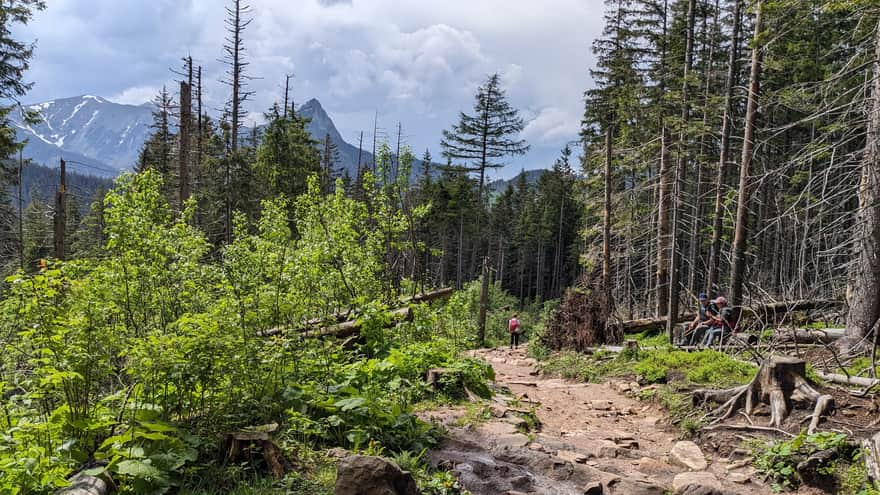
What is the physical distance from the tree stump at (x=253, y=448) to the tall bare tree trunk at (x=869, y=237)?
960cm

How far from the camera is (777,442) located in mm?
5578

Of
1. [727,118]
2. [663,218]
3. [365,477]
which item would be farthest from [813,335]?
[365,477]

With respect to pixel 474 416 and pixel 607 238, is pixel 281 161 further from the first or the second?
pixel 474 416

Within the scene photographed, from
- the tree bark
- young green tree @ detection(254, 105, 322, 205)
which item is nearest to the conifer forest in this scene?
the tree bark

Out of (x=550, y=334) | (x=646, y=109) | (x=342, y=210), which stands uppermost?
(x=646, y=109)

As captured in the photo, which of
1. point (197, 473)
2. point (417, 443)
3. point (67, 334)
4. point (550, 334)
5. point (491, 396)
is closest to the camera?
point (197, 473)

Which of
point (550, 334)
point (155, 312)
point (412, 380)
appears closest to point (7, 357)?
point (155, 312)

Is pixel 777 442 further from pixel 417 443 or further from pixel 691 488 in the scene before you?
pixel 417 443

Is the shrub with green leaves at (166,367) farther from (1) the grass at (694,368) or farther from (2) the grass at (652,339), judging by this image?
(2) the grass at (652,339)

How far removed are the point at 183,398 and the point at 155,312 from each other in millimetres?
2214

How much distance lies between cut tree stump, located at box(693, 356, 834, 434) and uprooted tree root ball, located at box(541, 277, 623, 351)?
7.62m

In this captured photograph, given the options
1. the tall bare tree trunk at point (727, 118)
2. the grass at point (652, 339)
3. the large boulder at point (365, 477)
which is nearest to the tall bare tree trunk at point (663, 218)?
the grass at point (652, 339)

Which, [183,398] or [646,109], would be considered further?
[646,109]

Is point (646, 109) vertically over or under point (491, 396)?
over
